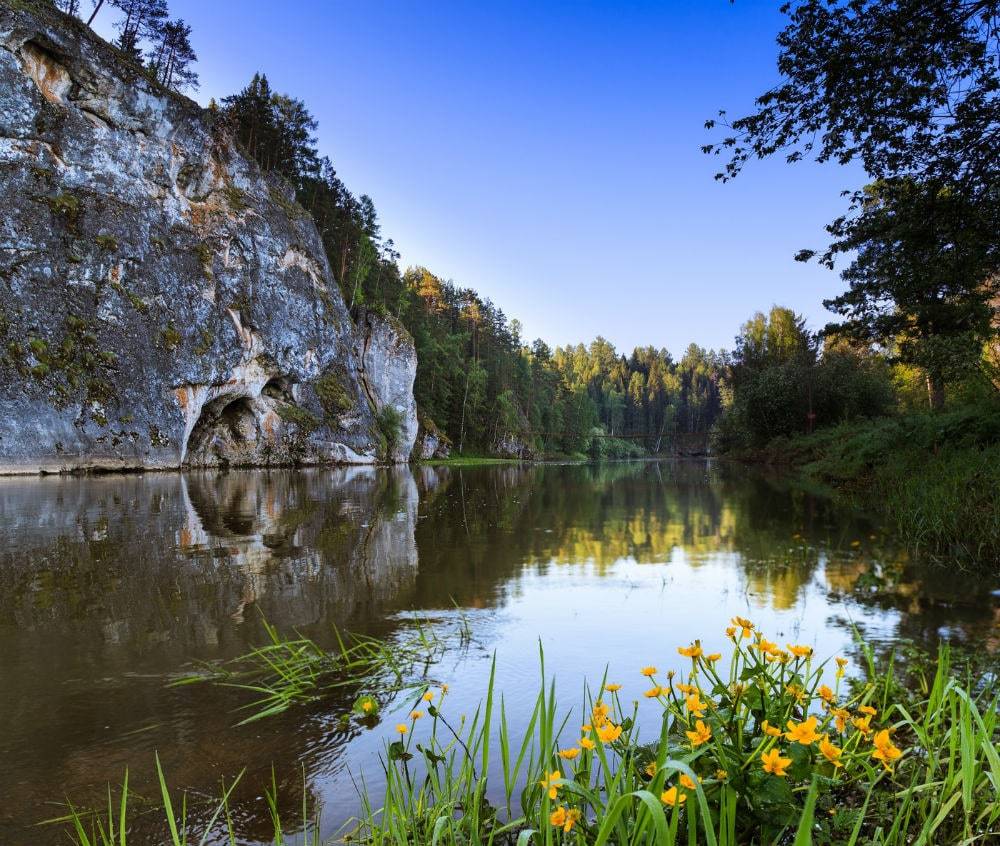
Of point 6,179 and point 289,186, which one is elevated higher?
point 289,186

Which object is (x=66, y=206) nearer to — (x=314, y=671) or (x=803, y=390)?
(x=314, y=671)

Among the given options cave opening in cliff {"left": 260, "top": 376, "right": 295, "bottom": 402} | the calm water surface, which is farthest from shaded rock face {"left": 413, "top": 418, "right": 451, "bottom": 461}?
the calm water surface

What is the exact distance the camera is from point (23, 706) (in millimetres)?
3295

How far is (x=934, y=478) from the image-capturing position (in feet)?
32.3

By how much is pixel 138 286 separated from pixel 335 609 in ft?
98.9

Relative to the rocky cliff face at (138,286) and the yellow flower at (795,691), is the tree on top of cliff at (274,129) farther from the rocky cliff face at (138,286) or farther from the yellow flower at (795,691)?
the yellow flower at (795,691)

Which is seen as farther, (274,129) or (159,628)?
(274,129)

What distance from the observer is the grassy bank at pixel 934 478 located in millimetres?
7218

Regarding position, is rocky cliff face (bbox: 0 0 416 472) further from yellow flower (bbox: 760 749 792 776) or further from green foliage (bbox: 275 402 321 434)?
yellow flower (bbox: 760 749 792 776)

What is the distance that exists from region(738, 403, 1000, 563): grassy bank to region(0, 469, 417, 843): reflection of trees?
21.9ft

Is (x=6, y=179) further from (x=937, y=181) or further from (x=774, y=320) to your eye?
(x=774, y=320)

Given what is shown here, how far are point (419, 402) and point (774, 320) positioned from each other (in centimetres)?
3359

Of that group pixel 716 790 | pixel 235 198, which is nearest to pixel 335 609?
pixel 716 790

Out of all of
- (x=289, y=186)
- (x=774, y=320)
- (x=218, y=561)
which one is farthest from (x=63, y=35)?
(x=774, y=320)
